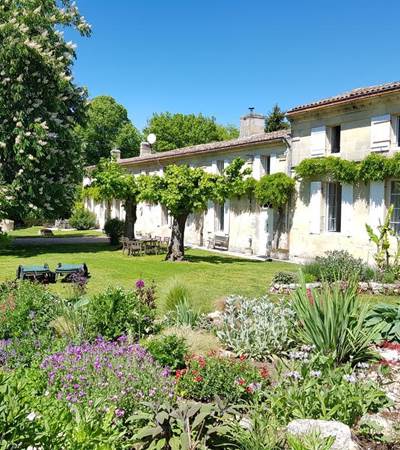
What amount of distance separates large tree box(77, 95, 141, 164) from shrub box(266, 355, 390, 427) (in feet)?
168

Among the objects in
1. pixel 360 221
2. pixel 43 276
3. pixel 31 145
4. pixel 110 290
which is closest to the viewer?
pixel 110 290

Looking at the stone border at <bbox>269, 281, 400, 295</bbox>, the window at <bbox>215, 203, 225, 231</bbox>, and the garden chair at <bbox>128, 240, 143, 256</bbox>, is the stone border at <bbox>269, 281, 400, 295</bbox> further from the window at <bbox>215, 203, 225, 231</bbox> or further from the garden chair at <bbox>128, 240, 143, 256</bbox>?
the window at <bbox>215, 203, 225, 231</bbox>

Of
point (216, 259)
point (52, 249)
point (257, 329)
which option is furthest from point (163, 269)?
point (257, 329)

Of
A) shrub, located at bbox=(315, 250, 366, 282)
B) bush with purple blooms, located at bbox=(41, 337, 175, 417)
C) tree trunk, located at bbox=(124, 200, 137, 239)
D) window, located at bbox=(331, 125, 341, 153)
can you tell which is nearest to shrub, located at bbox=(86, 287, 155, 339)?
bush with purple blooms, located at bbox=(41, 337, 175, 417)

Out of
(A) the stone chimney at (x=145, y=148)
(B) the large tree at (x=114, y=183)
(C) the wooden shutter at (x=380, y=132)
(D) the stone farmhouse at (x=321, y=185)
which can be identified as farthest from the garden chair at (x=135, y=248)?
(A) the stone chimney at (x=145, y=148)

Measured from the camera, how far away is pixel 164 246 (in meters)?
24.7

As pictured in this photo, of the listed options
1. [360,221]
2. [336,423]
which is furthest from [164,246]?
[336,423]

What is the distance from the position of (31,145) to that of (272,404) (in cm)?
1834

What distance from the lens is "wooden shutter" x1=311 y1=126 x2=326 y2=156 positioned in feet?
61.5

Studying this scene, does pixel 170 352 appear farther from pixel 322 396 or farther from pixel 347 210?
pixel 347 210

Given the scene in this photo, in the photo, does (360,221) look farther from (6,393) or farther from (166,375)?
(6,393)

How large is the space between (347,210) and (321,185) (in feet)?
5.25

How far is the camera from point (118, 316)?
7.08 metres

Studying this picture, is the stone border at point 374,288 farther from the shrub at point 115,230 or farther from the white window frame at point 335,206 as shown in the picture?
the shrub at point 115,230
